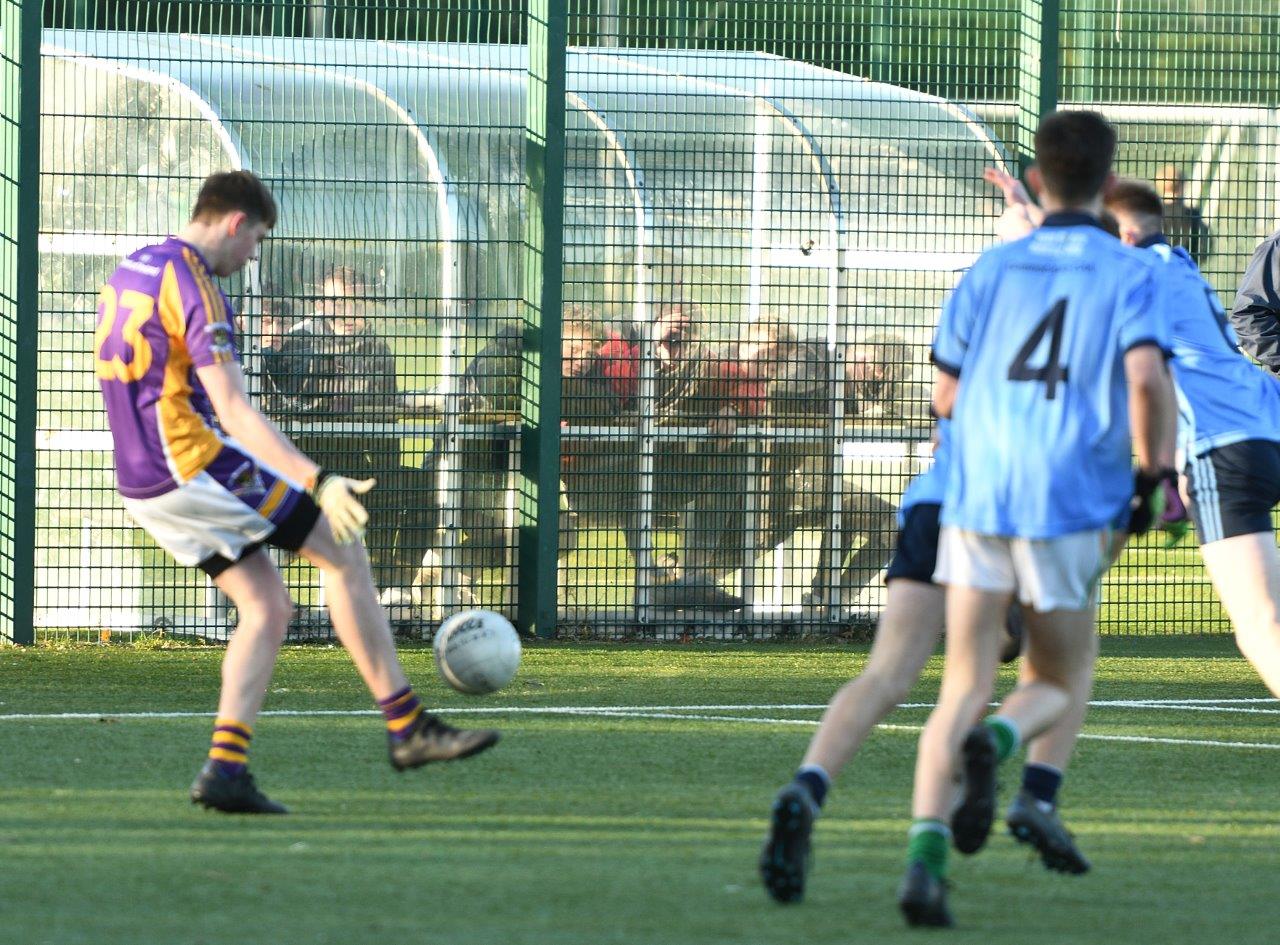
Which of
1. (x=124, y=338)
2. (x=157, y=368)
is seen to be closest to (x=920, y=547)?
(x=157, y=368)

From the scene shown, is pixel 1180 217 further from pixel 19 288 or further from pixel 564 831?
pixel 564 831

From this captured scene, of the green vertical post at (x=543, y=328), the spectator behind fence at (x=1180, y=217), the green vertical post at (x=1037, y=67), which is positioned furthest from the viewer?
the spectator behind fence at (x=1180, y=217)

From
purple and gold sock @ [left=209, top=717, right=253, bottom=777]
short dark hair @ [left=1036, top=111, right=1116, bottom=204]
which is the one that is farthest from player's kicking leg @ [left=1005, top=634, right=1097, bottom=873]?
purple and gold sock @ [left=209, top=717, right=253, bottom=777]

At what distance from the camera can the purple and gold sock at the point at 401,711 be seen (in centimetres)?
686

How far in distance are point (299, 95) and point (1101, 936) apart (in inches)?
332

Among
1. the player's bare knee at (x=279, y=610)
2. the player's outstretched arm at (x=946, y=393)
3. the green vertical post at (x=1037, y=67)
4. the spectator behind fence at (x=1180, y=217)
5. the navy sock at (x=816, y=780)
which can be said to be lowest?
the navy sock at (x=816, y=780)

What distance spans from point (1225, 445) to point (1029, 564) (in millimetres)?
2717

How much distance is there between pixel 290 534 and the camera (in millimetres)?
6762

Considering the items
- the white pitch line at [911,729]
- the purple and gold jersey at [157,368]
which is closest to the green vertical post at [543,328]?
the white pitch line at [911,729]

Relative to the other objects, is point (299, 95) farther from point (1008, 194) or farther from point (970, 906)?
point (970, 906)

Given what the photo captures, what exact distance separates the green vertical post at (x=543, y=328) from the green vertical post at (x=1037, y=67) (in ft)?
9.24

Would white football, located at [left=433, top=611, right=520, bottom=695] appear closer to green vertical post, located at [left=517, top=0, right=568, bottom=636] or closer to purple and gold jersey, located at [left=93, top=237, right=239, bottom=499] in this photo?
purple and gold jersey, located at [left=93, top=237, right=239, bottom=499]

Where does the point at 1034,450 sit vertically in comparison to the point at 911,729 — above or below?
above

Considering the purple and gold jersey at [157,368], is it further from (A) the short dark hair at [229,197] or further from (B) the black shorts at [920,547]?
(B) the black shorts at [920,547]
